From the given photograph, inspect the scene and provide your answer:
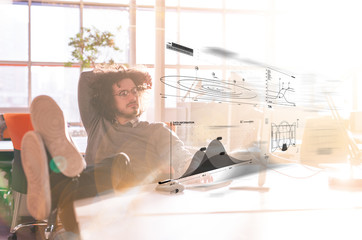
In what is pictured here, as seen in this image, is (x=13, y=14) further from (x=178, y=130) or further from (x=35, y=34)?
(x=178, y=130)

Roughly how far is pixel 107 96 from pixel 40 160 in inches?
47.2

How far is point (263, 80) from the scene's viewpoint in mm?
1229

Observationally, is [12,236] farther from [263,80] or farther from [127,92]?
[263,80]

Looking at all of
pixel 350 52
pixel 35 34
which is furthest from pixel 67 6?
pixel 350 52

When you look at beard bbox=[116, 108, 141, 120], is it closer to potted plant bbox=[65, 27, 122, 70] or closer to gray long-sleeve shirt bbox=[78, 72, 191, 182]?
gray long-sleeve shirt bbox=[78, 72, 191, 182]

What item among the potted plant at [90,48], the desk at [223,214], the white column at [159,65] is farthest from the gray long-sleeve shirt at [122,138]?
the potted plant at [90,48]

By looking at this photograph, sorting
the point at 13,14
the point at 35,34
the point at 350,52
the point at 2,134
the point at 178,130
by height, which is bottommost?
the point at 2,134

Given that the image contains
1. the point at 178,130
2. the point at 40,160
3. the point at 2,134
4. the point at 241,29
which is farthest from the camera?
the point at 2,134

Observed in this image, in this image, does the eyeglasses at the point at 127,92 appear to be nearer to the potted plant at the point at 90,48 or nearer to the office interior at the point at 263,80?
the office interior at the point at 263,80

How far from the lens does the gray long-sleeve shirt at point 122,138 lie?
1629 millimetres

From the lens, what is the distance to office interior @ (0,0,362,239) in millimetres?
990

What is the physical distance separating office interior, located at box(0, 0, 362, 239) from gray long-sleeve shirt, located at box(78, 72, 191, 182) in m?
0.10

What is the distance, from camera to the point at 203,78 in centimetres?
98

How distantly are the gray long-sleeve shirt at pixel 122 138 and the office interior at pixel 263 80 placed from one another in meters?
0.10
